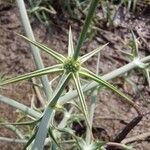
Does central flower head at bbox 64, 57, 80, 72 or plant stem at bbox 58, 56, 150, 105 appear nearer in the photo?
central flower head at bbox 64, 57, 80, 72

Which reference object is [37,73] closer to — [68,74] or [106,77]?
[68,74]

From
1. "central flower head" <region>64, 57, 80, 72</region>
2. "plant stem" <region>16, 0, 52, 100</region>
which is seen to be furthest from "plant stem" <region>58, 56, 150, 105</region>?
"central flower head" <region>64, 57, 80, 72</region>

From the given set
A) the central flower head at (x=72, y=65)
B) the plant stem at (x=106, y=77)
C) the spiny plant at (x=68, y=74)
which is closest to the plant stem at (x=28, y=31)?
the plant stem at (x=106, y=77)

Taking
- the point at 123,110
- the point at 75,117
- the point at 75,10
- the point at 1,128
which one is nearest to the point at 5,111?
the point at 1,128

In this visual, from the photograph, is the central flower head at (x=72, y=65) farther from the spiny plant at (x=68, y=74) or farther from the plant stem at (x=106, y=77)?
the plant stem at (x=106, y=77)

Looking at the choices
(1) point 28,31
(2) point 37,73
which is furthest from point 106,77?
(2) point 37,73

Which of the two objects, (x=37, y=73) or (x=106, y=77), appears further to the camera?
(x=106, y=77)

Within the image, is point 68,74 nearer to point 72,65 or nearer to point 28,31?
point 72,65

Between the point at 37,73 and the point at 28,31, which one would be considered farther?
the point at 28,31

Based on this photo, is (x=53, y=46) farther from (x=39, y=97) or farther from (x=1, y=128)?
(x=1, y=128)

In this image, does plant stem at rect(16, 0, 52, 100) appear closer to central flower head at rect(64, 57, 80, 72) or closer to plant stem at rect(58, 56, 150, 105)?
plant stem at rect(58, 56, 150, 105)

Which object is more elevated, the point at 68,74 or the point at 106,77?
the point at 68,74
